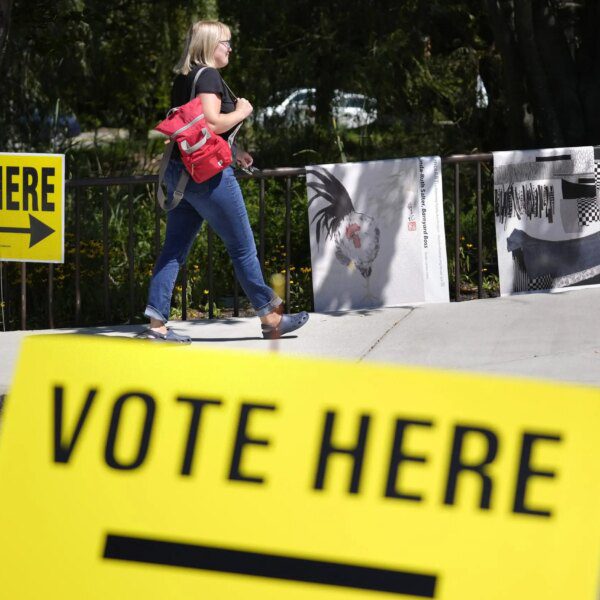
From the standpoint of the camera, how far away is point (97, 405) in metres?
3.15

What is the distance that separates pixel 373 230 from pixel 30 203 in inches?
90.6

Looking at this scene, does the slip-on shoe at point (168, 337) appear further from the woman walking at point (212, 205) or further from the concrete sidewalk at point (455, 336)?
the concrete sidewalk at point (455, 336)

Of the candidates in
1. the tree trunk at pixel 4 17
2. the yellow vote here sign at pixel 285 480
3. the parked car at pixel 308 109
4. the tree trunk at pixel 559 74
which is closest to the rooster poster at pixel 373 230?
the tree trunk at pixel 4 17

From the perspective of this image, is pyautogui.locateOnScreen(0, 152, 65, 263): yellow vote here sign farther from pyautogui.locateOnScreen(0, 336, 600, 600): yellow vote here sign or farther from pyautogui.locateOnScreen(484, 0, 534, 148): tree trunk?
pyautogui.locateOnScreen(0, 336, 600, 600): yellow vote here sign

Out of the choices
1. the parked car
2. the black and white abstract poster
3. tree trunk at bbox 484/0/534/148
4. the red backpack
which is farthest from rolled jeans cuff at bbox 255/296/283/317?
the parked car

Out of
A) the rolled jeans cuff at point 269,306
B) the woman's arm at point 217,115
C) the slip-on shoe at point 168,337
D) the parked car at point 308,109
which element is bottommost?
the slip-on shoe at point 168,337

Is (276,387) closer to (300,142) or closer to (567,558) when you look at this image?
(567,558)

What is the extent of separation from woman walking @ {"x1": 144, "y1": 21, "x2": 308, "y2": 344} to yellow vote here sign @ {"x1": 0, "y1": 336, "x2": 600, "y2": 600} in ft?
14.0

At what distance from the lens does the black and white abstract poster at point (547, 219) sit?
952cm

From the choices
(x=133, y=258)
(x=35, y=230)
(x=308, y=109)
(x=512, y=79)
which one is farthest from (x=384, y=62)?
(x=35, y=230)

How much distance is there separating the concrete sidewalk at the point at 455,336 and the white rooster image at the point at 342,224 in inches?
15.5

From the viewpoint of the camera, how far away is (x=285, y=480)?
307cm

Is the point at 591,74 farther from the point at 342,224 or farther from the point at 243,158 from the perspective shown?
the point at 243,158

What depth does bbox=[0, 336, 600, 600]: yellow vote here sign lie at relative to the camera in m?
2.94
